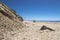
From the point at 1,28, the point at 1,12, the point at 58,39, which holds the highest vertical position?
the point at 1,12

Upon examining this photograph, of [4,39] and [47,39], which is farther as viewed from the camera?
[47,39]

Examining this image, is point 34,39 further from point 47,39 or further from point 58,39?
point 58,39

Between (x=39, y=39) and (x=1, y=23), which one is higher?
(x=1, y=23)

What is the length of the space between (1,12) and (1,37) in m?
5.49

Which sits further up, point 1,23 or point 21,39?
point 1,23

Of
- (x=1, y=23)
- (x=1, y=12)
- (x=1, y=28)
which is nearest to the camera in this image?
(x=1, y=28)

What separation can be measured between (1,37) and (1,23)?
9.36 ft

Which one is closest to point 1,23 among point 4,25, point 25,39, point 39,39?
point 4,25

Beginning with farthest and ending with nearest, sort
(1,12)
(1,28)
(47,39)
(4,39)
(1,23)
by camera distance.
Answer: (1,12) < (1,23) < (1,28) < (47,39) < (4,39)

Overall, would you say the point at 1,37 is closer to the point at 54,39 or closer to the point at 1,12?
the point at 54,39

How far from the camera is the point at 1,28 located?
1152 centimetres

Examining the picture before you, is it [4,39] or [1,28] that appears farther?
[1,28]

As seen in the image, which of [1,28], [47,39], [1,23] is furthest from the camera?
[1,23]

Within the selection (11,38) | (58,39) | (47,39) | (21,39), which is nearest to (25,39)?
(21,39)
